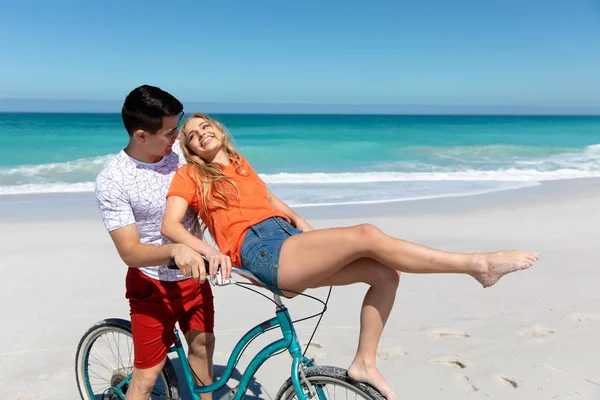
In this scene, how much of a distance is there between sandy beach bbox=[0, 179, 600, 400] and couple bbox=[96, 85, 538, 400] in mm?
1343

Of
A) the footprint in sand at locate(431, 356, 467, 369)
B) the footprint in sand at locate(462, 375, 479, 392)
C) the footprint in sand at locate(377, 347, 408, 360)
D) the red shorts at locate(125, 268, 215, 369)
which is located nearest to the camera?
the red shorts at locate(125, 268, 215, 369)

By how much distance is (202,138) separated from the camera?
2818 millimetres

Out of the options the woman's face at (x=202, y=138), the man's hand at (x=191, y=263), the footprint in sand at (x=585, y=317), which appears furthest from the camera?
the footprint in sand at (x=585, y=317)

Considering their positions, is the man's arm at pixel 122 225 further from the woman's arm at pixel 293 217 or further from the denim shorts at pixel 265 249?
the woman's arm at pixel 293 217

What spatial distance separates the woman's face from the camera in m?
2.82

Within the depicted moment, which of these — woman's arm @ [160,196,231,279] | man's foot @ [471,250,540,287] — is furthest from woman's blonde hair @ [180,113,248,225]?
man's foot @ [471,250,540,287]

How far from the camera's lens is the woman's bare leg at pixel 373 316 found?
230 cm

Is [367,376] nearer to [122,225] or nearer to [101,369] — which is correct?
[122,225]

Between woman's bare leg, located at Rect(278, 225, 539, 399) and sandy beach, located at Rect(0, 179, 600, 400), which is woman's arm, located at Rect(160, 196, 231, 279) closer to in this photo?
woman's bare leg, located at Rect(278, 225, 539, 399)

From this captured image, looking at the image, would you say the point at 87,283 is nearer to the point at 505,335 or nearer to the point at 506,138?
the point at 505,335

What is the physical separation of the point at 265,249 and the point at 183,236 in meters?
0.34

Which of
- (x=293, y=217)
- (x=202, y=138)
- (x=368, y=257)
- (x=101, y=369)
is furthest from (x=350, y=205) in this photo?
(x=368, y=257)

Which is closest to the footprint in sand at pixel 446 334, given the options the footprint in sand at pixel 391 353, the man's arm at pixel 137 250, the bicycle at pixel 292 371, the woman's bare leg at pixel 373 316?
the footprint in sand at pixel 391 353

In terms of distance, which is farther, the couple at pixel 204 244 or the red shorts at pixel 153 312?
the red shorts at pixel 153 312
